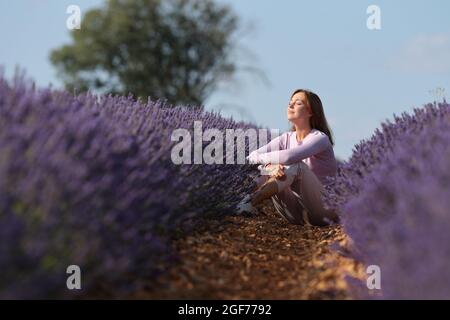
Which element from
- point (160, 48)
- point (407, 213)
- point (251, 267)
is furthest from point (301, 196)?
point (160, 48)

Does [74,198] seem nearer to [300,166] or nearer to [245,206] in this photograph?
[300,166]

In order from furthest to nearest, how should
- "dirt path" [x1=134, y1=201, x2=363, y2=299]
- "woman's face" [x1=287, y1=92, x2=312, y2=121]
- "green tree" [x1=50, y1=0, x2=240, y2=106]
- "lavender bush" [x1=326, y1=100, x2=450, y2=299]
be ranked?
"green tree" [x1=50, y1=0, x2=240, y2=106] < "woman's face" [x1=287, y1=92, x2=312, y2=121] < "dirt path" [x1=134, y1=201, x2=363, y2=299] < "lavender bush" [x1=326, y1=100, x2=450, y2=299]

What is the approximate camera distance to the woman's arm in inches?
206

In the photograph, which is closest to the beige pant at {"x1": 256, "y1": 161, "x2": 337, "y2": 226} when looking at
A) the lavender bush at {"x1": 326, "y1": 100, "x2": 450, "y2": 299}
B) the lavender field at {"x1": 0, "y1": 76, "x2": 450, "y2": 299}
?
the lavender bush at {"x1": 326, "y1": 100, "x2": 450, "y2": 299}

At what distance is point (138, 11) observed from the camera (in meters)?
23.6

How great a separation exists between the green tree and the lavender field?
19533 millimetres

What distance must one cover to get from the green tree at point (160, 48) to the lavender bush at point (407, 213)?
19273 millimetres

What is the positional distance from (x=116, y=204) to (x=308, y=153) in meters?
2.74

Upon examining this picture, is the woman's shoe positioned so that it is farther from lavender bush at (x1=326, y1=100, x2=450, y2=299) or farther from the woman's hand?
lavender bush at (x1=326, y1=100, x2=450, y2=299)

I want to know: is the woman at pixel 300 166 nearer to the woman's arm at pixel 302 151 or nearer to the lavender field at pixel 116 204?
the woman's arm at pixel 302 151

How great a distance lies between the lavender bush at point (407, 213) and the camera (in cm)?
239

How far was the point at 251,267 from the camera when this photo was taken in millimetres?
3744
